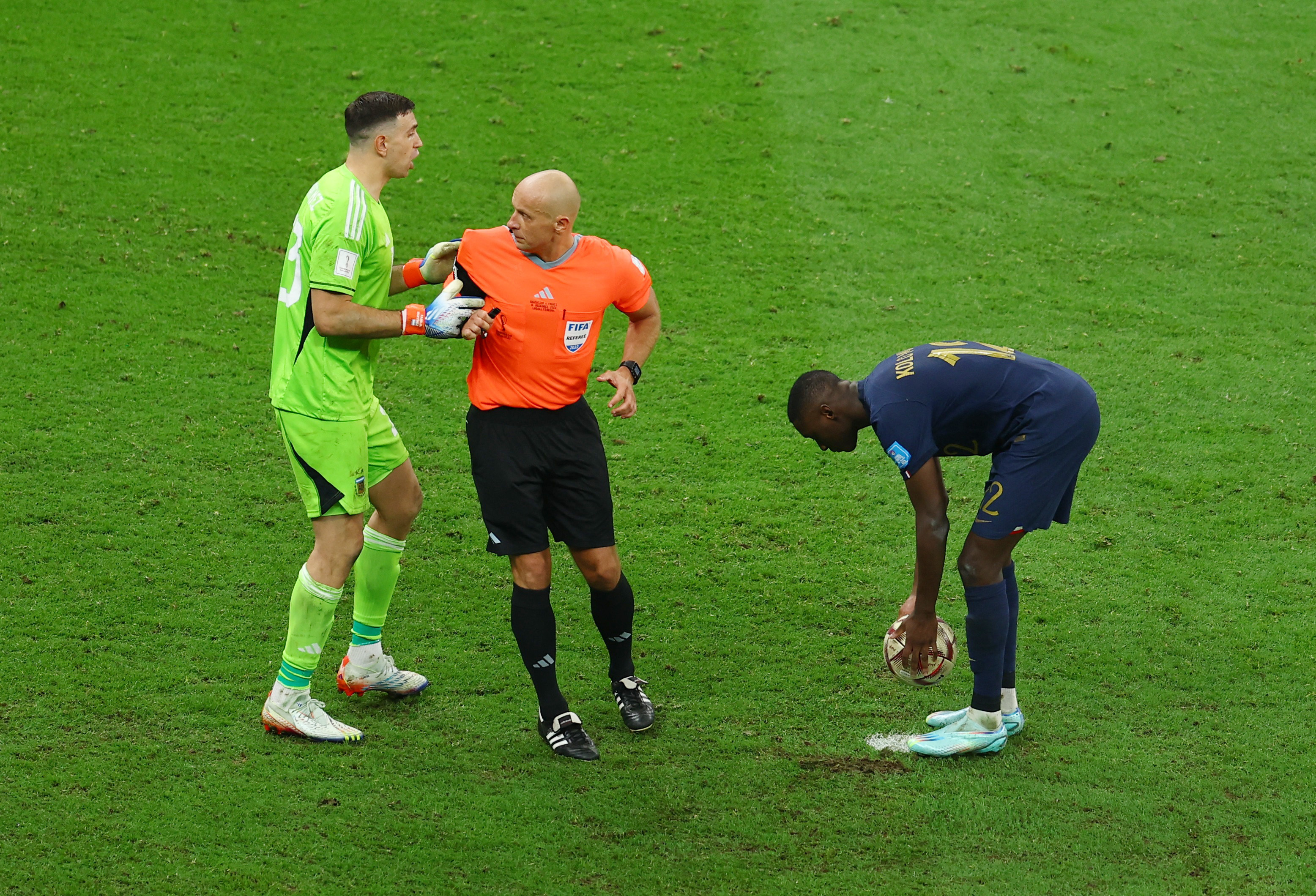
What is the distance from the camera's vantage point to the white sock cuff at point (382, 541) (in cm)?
494

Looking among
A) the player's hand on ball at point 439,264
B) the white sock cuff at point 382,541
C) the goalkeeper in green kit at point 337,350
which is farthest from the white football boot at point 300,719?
the player's hand on ball at point 439,264

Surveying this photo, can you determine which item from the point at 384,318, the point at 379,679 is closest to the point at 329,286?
the point at 384,318

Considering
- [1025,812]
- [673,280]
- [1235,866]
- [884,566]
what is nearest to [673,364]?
[673,280]

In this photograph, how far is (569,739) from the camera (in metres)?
4.65

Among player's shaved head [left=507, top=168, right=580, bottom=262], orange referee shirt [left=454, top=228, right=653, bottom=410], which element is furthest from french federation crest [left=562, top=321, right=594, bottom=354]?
player's shaved head [left=507, top=168, right=580, bottom=262]

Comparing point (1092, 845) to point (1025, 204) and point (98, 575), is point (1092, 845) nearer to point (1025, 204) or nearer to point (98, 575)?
point (98, 575)

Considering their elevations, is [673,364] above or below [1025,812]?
above

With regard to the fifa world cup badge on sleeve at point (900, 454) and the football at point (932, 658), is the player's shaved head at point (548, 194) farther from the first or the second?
the football at point (932, 658)

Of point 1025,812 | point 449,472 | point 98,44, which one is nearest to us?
point 1025,812

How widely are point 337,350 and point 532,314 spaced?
755 mm

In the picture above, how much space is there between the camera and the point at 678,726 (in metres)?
4.90

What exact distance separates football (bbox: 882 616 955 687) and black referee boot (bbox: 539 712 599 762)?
1.22 metres

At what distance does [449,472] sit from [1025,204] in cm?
568

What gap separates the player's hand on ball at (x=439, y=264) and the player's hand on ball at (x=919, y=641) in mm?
2298
